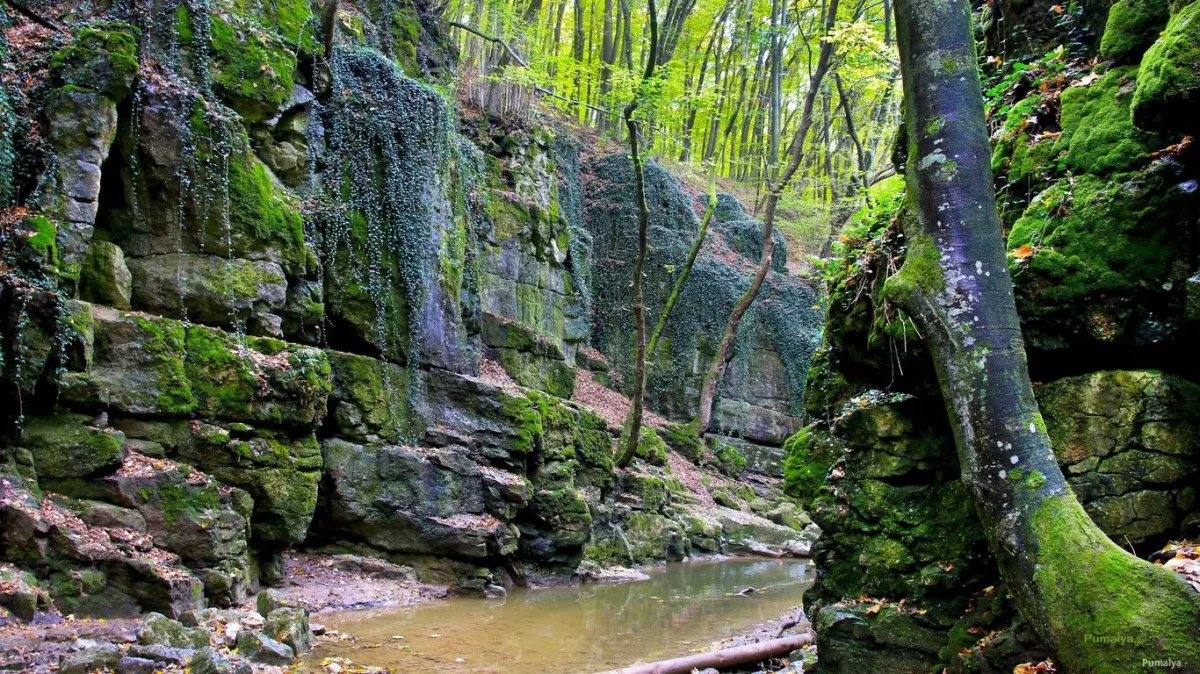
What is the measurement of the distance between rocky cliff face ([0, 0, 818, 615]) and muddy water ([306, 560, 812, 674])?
50.1 inches

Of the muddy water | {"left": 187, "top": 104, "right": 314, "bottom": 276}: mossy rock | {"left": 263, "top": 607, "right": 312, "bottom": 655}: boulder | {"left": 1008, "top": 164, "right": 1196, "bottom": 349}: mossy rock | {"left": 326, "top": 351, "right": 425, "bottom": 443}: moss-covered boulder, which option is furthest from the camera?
{"left": 326, "top": 351, "right": 425, "bottom": 443}: moss-covered boulder

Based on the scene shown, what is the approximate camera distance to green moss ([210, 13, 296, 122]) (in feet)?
33.7

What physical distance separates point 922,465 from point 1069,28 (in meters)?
3.58

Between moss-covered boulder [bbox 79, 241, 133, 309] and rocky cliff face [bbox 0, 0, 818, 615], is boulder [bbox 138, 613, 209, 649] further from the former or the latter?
moss-covered boulder [bbox 79, 241, 133, 309]

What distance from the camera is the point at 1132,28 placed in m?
4.69

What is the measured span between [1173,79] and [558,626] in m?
8.03

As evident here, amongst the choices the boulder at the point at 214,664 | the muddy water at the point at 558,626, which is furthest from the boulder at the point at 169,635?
the muddy water at the point at 558,626

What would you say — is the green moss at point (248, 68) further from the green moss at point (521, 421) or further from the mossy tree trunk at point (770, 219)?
the mossy tree trunk at point (770, 219)

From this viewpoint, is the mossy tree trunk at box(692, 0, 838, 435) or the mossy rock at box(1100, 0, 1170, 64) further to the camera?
the mossy tree trunk at box(692, 0, 838, 435)

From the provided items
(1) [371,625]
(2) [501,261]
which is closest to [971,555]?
(1) [371,625]

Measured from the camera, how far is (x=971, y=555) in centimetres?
499

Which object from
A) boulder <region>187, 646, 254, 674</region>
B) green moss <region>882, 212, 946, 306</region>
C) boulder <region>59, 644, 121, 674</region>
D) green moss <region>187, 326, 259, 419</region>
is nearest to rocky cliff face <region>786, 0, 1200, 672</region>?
green moss <region>882, 212, 946, 306</region>

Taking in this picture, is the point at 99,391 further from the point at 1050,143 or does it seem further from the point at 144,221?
the point at 1050,143

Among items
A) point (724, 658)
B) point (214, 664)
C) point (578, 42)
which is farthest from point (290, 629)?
point (578, 42)
